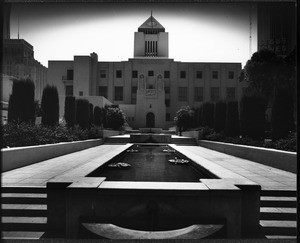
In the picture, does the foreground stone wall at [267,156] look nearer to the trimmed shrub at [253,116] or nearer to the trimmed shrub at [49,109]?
the trimmed shrub at [253,116]

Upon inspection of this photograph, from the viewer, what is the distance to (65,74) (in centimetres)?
4697

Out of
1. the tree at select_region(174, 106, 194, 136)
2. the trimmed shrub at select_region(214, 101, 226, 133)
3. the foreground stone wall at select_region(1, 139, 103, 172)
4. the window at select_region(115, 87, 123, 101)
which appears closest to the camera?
the foreground stone wall at select_region(1, 139, 103, 172)

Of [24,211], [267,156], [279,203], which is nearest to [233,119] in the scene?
[267,156]

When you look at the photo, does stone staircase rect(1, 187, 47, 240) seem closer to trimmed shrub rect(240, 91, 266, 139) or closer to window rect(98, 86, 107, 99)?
trimmed shrub rect(240, 91, 266, 139)

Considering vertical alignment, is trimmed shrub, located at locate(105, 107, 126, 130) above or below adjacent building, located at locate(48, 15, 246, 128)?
below

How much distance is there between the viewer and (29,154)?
8500 mm

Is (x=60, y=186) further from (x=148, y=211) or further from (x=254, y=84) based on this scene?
(x=254, y=84)

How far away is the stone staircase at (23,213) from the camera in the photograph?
13.0 ft

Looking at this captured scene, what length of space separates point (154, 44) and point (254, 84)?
2692 centimetres

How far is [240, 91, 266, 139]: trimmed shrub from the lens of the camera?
13227mm

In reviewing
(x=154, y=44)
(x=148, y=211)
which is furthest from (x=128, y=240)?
(x=154, y=44)

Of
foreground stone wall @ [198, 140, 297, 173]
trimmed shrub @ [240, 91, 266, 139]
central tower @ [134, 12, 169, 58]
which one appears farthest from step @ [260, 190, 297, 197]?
central tower @ [134, 12, 169, 58]

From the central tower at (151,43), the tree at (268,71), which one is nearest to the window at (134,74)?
the central tower at (151,43)

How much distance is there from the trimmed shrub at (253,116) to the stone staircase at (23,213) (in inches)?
434
